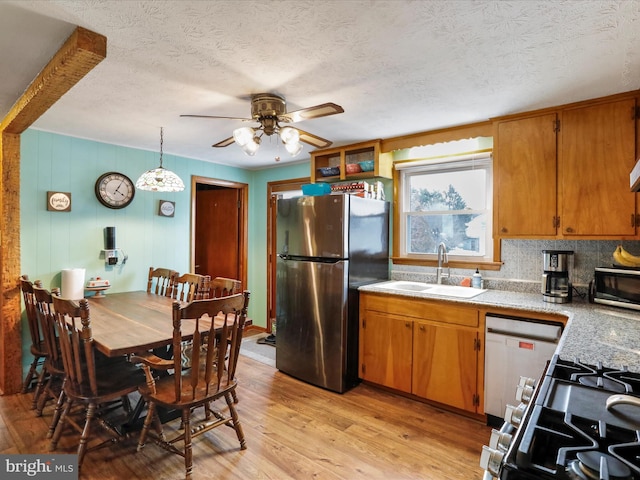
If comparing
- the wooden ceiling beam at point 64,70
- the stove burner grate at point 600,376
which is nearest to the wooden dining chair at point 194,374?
the wooden ceiling beam at point 64,70

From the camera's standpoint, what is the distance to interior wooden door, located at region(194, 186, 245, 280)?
4.87 metres

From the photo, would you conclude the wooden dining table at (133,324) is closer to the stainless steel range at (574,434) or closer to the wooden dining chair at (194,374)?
the wooden dining chair at (194,374)

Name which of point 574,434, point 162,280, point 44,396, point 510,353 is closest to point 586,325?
point 510,353

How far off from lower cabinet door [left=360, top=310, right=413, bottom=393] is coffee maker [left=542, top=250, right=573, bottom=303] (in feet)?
3.20

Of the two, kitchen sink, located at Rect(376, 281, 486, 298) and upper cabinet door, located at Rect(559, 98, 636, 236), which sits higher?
upper cabinet door, located at Rect(559, 98, 636, 236)

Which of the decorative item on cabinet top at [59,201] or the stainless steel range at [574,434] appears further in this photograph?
the decorative item on cabinet top at [59,201]

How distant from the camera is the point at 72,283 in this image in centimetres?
308

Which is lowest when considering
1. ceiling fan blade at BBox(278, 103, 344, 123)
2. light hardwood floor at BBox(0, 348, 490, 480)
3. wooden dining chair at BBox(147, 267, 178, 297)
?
light hardwood floor at BBox(0, 348, 490, 480)

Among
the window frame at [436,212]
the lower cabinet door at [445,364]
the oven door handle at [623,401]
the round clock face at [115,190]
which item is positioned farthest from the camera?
the round clock face at [115,190]

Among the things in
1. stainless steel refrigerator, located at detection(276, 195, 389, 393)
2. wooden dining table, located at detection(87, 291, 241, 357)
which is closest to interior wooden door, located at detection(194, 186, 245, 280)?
stainless steel refrigerator, located at detection(276, 195, 389, 393)

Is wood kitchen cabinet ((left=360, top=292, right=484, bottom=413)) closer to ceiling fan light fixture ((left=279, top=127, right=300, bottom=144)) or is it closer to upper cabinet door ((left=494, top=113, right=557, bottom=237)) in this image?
upper cabinet door ((left=494, top=113, right=557, bottom=237))

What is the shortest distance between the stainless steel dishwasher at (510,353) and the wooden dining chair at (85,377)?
2259mm

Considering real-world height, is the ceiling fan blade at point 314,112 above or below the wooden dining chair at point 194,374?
above

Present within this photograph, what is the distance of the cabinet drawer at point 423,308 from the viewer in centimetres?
251
